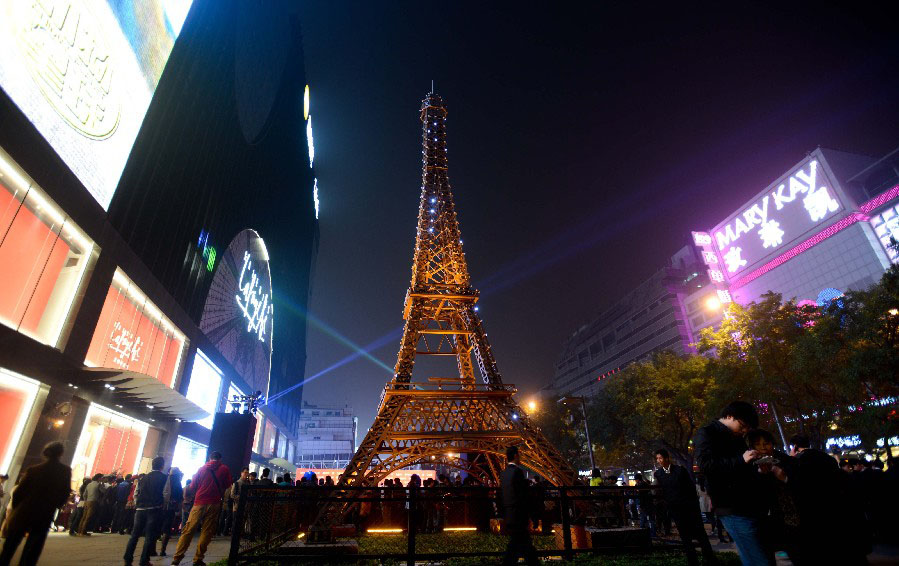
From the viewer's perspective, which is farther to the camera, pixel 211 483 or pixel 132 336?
pixel 132 336

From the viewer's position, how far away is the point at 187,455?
2545 centimetres

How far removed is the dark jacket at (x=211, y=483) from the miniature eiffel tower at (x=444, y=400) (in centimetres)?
637

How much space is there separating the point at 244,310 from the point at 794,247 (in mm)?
64334

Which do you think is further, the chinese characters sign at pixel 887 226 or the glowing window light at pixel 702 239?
the glowing window light at pixel 702 239

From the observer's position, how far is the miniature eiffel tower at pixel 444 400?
15.6 meters

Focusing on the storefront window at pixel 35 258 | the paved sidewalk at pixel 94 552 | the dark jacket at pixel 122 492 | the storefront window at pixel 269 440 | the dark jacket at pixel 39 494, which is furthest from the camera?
the storefront window at pixel 269 440

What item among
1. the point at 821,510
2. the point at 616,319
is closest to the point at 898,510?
the point at 821,510

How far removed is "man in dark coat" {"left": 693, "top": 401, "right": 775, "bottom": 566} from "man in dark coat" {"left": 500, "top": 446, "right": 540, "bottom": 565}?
2.37 m

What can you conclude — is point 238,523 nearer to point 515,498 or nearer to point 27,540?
point 27,540

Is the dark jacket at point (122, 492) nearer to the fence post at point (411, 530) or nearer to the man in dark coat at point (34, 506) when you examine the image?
the man in dark coat at point (34, 506)

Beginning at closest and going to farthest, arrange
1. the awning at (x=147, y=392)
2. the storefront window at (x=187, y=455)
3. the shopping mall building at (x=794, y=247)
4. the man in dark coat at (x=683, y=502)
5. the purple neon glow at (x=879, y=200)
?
1. the man in dark coat at (x=683, y=502)
2. the awning at (x=147, y=392)
3. the storefront window at (x=187, y=455)
4. the purple neon glow at (x=879, y=200)
5. the shopping mall building at (x=794, y=247)

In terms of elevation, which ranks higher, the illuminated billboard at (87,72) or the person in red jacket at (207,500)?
the illuminated billboard at (87,72)

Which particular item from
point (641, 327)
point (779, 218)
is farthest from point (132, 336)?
point (641, 327)

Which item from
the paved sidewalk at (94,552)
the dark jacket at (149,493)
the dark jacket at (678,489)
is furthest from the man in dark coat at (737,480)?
the dark jacket at (149,493)
